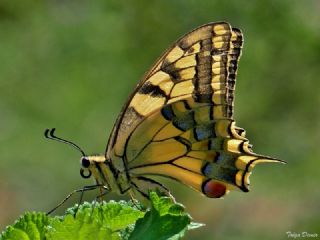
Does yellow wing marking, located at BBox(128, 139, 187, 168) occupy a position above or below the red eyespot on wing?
above

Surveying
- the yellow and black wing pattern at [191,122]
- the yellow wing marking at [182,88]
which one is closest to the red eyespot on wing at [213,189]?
the yellow and black wing pattern at [191,122]

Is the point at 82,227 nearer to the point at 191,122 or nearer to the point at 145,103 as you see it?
the point at 145,103

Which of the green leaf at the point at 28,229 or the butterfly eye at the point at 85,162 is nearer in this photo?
the green leaf at the point at 28,229

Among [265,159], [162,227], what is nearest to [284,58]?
[265,159]

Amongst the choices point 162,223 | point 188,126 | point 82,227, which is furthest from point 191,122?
point 82,227

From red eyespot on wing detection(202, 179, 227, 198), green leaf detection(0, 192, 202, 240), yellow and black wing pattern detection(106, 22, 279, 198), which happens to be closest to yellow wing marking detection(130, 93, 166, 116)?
yellow and black wing pattern detection(106, 22, 279, 198)

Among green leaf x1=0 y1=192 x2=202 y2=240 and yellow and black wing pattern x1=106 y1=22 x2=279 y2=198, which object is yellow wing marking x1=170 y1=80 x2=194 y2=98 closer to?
yellow and black wing pattern x1=106 y1=22 x2=279 y2=198

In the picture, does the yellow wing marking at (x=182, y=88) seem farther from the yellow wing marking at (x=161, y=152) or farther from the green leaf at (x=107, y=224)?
the green leaf at (x=107, y=224)
